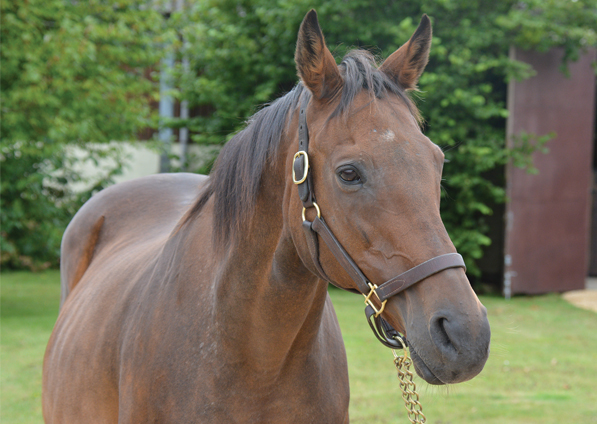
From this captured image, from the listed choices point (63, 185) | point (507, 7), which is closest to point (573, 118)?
point (507, 7)

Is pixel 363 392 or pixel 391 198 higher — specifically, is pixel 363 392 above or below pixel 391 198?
below

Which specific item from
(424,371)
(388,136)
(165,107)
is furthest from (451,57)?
(424,371)

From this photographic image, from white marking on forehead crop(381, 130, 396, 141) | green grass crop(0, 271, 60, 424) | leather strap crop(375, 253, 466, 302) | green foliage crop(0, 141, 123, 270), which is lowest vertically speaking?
green grass crop(0, 271, 60, 424)

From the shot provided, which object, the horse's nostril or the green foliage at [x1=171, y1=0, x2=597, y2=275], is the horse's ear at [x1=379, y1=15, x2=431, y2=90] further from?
the green foliage at [x1=171, y1=0, x2=597, y2=275]

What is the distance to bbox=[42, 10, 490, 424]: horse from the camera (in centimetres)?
132

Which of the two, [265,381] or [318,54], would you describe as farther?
[265,381]

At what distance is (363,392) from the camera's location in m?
4.80

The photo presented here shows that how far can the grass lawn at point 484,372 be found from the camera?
4.31 m

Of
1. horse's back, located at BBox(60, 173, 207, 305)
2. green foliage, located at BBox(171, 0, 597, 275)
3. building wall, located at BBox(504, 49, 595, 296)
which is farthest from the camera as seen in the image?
building wall, located at BBox(504, 49, 595, 296)

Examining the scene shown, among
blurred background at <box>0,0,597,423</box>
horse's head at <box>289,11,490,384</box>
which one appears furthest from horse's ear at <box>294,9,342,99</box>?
blurred background at <box>0,0,597,423</box>

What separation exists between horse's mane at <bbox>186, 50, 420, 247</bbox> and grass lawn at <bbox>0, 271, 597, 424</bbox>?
146cm

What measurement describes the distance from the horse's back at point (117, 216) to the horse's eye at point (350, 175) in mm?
1668

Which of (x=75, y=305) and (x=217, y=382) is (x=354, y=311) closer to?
(x=75, y=305)

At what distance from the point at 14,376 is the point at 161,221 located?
11.0 ft
